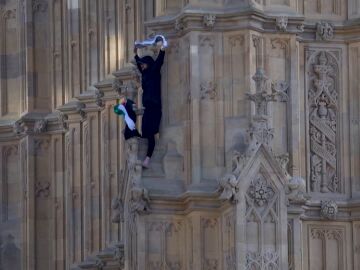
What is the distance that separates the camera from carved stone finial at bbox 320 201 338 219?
55.4m

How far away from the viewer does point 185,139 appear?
54.4 meters

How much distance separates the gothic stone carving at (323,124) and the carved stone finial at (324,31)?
0.90 feet

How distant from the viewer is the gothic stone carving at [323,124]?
5572cm

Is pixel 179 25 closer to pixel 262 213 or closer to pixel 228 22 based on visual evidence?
pixel 228 22

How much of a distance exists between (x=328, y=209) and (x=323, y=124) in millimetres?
1446

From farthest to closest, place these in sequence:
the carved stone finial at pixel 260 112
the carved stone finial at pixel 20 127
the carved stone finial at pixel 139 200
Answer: the carved stone finial at pixel 20 127, the carved stone finial at pixel 139 200, the carved stone finial at pixel 260 112

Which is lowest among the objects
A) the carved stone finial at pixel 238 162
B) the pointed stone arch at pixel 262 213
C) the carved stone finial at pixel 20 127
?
the pointed stone arch at pixel 262 213

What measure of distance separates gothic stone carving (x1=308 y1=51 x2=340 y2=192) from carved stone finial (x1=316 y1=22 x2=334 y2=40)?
0.27 metres

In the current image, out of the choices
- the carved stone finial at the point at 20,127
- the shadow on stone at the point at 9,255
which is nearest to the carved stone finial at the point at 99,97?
the carved stone finial at the point at 20,127

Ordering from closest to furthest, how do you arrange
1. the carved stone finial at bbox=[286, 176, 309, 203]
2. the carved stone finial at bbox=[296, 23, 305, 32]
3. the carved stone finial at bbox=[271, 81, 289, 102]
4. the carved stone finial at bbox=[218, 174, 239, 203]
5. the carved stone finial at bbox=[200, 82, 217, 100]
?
the carved stone finial at bbox=[218, 174, 239, 203] → the carved stone finial at bbox=[286, 176, 309, 203] → the carved stone finial at bbox=[200, 82, 217, 100] → the carved stone finial at bbox=[271, 81, 289, 102] → the carved stone finial at bbox=[296, 23, 305, 32]

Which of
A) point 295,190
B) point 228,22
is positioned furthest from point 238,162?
point 228,22

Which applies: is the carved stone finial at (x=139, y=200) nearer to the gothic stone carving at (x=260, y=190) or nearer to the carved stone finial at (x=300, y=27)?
the gothic stone carving at (x=260, y=190)

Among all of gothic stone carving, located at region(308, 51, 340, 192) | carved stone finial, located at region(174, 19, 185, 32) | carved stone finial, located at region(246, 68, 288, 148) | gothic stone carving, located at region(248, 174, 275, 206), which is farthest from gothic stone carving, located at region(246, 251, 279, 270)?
carved stone finial, located at region(174, 19, 185, 32)

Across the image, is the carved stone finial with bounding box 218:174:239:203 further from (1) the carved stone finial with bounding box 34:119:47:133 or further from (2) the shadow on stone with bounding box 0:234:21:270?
(2) the shadow on stone with bounding box 0:234:21:270
